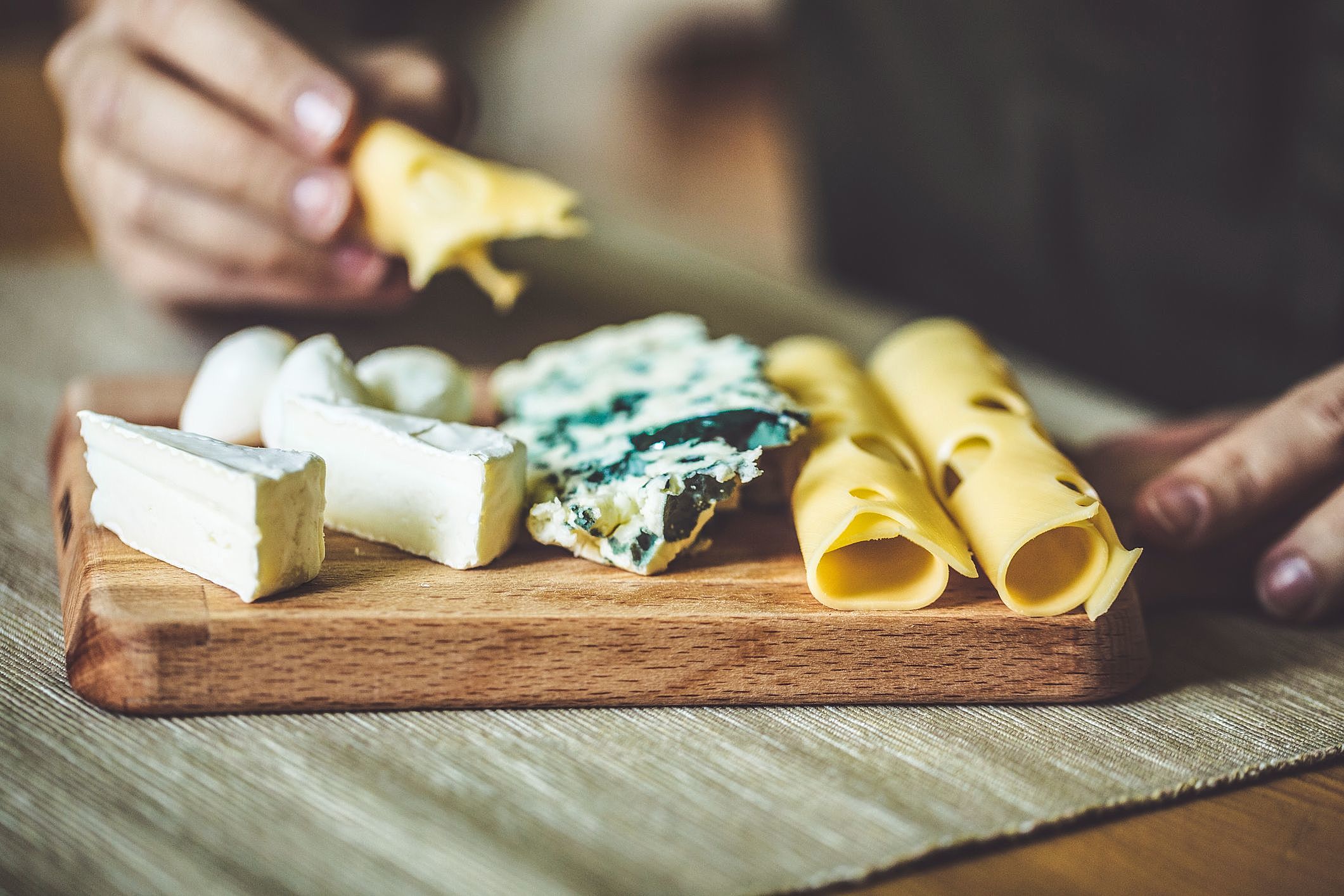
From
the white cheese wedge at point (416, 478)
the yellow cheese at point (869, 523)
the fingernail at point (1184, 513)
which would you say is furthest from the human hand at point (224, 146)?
the fingernail at point (1184, 513)

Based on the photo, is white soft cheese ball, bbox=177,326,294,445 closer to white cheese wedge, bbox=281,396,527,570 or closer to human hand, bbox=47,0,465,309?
white cheese wedge, bbox=281,396,527,570

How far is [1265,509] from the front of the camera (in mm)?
948

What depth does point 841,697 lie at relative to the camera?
769mm

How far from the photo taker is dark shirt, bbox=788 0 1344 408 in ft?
4.77

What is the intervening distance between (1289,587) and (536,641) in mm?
629

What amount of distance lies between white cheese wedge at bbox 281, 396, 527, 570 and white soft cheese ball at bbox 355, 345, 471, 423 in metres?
0.09

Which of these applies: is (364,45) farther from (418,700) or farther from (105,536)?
(418,700)

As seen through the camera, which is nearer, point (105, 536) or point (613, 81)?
point (105, 536)

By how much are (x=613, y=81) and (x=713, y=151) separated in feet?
1.78

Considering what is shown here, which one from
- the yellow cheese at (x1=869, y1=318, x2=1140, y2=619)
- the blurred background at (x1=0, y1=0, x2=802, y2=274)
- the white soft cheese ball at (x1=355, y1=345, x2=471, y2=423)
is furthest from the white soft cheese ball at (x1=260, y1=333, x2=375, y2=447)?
Result: the blurred background at (x1=0, y1=0, x2=802, y2=274)

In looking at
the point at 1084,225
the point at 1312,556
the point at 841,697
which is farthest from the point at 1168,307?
the point at 841,697

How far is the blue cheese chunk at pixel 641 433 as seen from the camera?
31.4 inches

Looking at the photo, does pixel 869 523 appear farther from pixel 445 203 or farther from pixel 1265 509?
pixel 445 203

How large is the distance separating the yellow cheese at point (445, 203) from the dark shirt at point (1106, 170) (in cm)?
96
